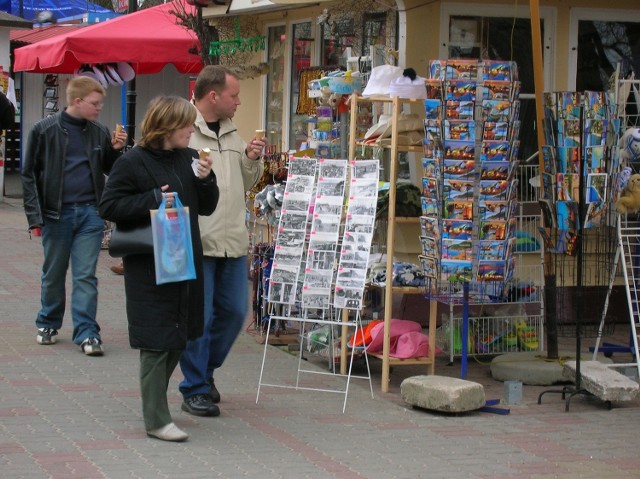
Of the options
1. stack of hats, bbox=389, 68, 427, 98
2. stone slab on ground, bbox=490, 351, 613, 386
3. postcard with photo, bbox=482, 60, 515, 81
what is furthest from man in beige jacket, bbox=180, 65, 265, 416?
stone slab on ground, bbox=490, 351, 613, 386

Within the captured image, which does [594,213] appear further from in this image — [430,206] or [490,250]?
[430,206]

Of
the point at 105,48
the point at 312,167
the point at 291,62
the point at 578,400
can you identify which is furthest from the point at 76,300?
the point at 105,48

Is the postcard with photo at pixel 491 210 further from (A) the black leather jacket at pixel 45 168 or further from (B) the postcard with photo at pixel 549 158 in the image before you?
(A) the black leather jacket at pixel 45 168

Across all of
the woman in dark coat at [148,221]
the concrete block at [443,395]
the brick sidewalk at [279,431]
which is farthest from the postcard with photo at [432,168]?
the woman in dark coat at [148,221]

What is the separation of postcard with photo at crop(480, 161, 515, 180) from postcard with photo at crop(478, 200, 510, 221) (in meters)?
0.16

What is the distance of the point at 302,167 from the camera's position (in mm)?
7371

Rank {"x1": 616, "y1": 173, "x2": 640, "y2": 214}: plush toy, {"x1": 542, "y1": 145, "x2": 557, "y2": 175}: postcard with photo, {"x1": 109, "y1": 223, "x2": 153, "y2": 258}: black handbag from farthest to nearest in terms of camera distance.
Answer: {"x1": 616, "y1": 173, "x2": 640, "y2": 214}: plush toy
{"x1": 542, "y1": 145, "x2": 557, "y2": 175}: postcard with photo
{"x1": 109, "y1": 223, "x2": 153, "y2": 258}: black handbag

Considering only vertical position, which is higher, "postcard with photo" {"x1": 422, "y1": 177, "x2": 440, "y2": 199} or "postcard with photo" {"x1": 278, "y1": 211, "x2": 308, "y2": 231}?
"postcard with photo" {"x1": 422, "y1": 177, "x2": 440, "y2": 199}

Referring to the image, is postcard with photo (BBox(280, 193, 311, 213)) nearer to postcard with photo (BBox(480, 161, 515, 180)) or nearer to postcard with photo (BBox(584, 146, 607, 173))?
postcard with photo (BBox(480, 161, 515, 180))

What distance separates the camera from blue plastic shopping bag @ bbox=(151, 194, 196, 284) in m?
5.76

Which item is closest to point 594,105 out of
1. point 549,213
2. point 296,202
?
point 549,213

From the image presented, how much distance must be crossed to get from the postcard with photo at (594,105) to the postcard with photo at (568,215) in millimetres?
596

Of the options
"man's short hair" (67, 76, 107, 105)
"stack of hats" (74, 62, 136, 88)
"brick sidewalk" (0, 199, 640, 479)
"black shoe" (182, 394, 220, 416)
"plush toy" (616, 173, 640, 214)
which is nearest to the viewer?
"brick sidewalk" (0, 199, 640, 479)

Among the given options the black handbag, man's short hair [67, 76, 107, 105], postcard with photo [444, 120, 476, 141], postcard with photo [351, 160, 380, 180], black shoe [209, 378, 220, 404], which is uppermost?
man's short hair [67, 76, 107, 105]
